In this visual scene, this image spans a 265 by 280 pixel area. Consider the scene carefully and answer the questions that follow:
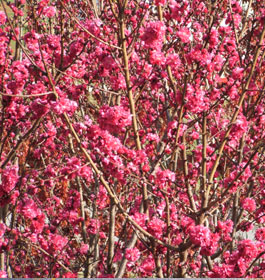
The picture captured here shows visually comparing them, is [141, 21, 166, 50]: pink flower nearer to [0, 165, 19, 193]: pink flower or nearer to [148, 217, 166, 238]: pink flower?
[148, 217, 166, 238]: pink flower

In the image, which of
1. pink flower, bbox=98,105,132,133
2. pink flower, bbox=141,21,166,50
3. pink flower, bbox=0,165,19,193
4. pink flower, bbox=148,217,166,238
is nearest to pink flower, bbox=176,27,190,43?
pink flower, bbox=141,21,166,50

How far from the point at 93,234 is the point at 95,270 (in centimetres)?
46

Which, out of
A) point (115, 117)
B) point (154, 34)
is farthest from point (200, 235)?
point (154, 34)

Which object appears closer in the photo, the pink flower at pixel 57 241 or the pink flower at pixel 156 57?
the pink flower at pixel 156 57

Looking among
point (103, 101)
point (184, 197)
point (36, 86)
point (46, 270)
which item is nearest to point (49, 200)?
point (46, 270)

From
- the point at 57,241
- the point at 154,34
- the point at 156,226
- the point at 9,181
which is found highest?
the point at 154,34

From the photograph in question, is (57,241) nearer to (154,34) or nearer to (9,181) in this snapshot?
(9,181)

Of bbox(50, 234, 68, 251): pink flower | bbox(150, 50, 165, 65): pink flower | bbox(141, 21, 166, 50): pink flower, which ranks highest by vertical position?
bbox(141, 21, 166, 50): pink flower

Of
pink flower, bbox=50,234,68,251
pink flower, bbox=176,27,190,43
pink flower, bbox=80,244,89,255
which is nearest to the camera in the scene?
pink flower, bbox=176,27,190,43

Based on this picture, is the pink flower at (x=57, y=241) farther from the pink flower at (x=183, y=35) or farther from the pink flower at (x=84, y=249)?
the pink flower at (x=183, y=35)

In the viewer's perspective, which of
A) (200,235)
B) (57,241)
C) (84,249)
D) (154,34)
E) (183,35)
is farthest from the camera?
(84,249)

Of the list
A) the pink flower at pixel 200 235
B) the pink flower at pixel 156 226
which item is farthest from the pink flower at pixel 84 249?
the pink flower at pixel 200 235

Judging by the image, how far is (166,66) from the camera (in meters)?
3.57

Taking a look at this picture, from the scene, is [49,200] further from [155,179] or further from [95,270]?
[155,179]
